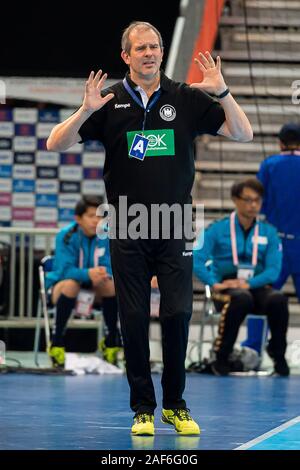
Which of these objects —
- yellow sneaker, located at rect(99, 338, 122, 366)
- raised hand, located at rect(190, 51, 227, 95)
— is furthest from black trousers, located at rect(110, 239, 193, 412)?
yellow sneaker, located at rect(99, 338, 122, 366)

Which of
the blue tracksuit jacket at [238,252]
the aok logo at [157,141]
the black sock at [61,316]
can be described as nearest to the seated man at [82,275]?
the black sock at [61,316]

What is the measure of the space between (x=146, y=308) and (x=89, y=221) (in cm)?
493

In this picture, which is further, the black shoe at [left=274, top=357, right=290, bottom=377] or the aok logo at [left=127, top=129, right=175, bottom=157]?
the black shoe at [left=274, top=357, right=290, bottom=377]

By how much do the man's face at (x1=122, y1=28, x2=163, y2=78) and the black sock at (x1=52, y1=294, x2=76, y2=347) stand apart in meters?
5.01

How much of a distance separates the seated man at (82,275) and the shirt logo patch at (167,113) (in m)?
4.81

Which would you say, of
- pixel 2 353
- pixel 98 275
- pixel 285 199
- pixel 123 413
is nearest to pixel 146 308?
pixel 123 413

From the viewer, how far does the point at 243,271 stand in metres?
11.6

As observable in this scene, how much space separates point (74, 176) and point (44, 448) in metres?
9.04

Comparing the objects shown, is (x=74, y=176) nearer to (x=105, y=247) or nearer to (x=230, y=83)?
(x=230, y=83)

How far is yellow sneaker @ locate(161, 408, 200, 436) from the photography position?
6730 mm

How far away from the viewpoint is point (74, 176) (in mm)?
14844

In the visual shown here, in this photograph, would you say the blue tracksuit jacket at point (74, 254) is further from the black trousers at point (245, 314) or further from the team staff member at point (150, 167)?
the team staff member at point (150, 167)

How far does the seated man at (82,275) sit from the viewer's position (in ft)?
38.2
